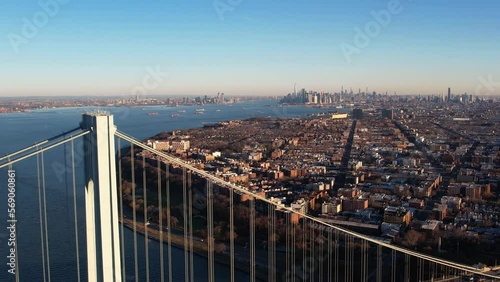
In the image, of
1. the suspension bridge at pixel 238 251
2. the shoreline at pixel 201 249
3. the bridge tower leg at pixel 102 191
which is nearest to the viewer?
the bridge tower leg at pixel 102 191

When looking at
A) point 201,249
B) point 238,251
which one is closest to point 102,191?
point 201,249

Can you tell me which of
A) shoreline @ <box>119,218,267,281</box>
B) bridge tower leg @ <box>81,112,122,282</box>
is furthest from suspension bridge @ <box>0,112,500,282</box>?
bridge tower leg @ <box>81,112,122,282</box>

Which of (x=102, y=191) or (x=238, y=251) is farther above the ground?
(x=102, y=191)

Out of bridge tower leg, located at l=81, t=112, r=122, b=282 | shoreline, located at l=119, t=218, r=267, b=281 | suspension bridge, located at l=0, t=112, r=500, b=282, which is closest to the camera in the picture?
bridge tower leg, located at l=81, t=112, r=122, b=282

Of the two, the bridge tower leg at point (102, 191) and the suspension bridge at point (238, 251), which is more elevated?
the bridge tower leg at point (102, 191)

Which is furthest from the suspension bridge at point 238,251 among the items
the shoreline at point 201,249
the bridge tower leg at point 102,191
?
the bridge tower leg at point 102,191

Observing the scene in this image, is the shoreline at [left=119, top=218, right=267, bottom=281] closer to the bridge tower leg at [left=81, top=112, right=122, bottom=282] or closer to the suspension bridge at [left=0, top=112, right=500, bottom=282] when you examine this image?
the suspension bridge at [left=0, top=112, right=500, bottom=282]

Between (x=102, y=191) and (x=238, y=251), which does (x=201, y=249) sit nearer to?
(x=238, y=251)

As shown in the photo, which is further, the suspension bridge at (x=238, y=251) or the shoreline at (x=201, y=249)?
the shoreline at (x=201, y=249)

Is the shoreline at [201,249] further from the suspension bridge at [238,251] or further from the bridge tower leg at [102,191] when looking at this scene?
the bridge tower leg at [102,191]

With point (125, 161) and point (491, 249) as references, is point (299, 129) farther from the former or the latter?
point (491, 249)
